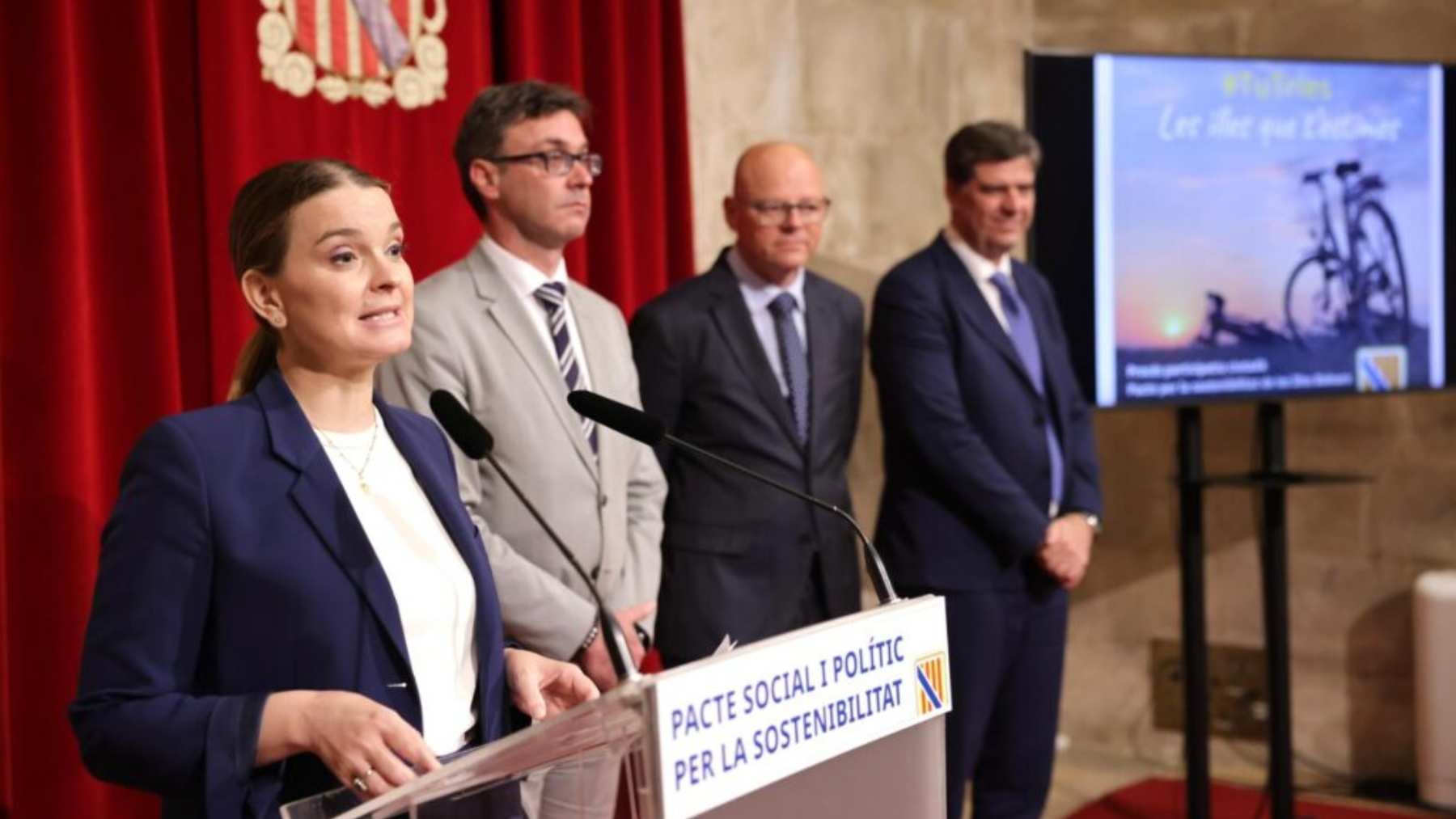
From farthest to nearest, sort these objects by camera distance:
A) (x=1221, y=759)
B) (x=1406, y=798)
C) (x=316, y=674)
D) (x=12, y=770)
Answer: (x=1221, y=759), (x=1406, y=798), (x=12, y=770), (x=316, y=674)

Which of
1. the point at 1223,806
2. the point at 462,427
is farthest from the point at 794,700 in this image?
the point at 1223,806

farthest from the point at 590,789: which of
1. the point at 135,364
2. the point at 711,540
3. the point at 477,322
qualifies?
the point at 711,540

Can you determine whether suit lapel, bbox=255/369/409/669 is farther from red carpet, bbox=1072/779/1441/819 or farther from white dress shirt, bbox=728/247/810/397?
red carpet, bbox=1072/779/1441/819

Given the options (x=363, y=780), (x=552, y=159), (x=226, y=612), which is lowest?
(x=363, y=780)

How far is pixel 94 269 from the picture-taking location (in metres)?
2.85

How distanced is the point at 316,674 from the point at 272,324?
406 mm

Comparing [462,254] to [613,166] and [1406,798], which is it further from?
[1406,798]

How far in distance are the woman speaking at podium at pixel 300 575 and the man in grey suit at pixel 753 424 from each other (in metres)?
1.48

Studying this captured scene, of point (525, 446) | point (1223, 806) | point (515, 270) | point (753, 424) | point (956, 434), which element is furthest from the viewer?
point (1223, 806)

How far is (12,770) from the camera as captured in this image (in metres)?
2.71

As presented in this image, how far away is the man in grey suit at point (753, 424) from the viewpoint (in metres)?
3.45

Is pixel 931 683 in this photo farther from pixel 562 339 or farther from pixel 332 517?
pixel 562 339

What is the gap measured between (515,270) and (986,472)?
4.14ft

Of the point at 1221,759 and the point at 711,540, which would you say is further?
the point at 1221,759
